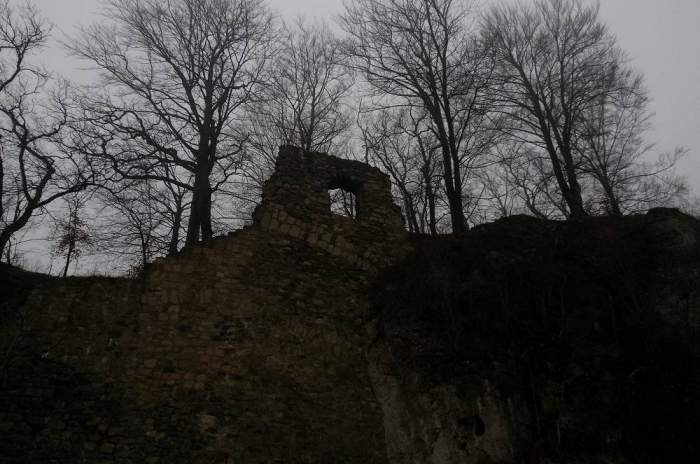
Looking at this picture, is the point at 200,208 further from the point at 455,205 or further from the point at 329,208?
the point at 455,205

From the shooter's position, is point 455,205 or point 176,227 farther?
point 176,227

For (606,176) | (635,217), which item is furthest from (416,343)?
(606,176)

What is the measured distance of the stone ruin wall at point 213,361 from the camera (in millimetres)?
6055

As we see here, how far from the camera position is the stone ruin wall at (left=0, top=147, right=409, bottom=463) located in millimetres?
→ 6055

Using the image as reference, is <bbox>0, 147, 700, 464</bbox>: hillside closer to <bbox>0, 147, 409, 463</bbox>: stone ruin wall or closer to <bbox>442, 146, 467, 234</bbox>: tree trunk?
<bbox>0, 147, 409, 463</bbox>: stone ruin wall

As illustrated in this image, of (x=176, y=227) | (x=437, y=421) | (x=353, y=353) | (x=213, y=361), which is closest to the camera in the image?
(x=437, y=421)

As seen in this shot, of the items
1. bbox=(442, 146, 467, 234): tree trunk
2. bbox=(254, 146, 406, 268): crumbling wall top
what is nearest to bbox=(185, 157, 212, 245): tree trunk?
bbox=(254, 146, 406, 268): crumbling wall top

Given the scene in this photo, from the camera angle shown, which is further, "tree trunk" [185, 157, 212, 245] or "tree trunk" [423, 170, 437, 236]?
"tree trunk" [423, 170, 437, 236]

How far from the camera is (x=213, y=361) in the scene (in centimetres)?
686

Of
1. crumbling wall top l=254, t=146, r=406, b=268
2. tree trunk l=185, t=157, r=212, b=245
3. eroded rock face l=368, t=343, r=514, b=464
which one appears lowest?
eroded rock face l=368, t=343, r=514, b=464

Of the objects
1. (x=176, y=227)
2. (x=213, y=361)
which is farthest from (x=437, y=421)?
(x=176, y=227)

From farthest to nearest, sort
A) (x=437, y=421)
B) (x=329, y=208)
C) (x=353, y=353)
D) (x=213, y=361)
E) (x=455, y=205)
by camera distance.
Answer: (x=455, y=205) < (x=329, y=208) < (x=353, y=353) < (x=213, y=361) < (x=437, y=421)

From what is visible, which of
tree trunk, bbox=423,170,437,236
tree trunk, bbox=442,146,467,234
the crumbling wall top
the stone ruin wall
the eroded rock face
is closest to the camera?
the stone ruin wall

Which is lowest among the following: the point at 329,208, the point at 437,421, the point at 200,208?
the point at 437,421
